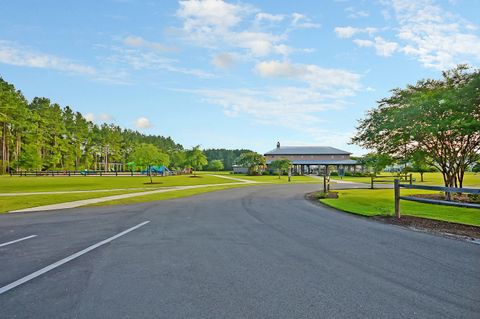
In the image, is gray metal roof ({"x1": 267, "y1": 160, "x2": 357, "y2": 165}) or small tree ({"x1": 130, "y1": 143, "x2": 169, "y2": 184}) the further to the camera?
gray metal roof ({"x1": 267, "y1": 160, "x2": 357, "y2": 165})

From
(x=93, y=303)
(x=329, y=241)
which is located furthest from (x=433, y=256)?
(x=93, y=303)

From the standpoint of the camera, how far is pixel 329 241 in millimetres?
6375

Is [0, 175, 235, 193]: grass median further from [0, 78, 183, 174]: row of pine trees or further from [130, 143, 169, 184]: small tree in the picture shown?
[0, 78, 183, 174]: row of pine trees

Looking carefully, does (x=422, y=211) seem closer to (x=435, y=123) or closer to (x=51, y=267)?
(x=435, y=123)

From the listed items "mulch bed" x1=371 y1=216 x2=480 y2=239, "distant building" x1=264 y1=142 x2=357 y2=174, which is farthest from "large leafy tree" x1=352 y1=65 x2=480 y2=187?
"distant building" x1=264 y1=142 x2=357 y2=174

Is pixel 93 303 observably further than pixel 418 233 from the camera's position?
No

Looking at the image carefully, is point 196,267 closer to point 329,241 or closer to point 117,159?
point 329,241

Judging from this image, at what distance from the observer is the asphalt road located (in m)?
3.20

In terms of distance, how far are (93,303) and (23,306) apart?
82 centimetres

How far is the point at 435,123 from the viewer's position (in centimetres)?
1288

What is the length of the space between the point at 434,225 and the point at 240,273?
7174mm

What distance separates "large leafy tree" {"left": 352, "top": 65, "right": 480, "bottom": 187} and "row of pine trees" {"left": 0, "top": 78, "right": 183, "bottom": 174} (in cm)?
6231

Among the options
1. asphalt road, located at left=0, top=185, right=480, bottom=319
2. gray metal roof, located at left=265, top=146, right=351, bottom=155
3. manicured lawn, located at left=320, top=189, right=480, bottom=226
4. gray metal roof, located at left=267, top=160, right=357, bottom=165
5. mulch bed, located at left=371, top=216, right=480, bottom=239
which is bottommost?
manicured lawn, located at left=320, top=189, right=480, bottom=226

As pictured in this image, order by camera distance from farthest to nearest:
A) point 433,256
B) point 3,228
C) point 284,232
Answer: point 3,228 < point 284,232 < point 433,256
